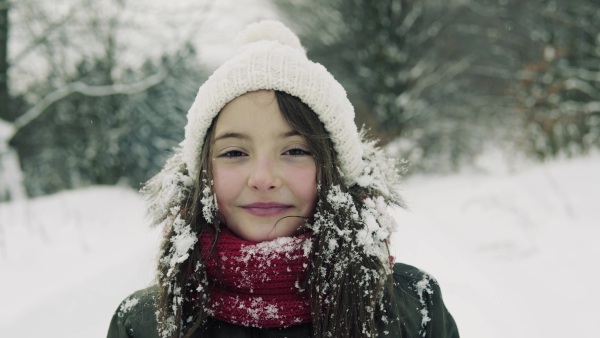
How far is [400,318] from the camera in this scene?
1492 millimetres

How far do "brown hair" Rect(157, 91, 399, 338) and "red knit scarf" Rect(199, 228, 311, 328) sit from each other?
4 cm

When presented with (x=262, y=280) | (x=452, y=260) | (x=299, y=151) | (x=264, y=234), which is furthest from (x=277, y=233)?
(x=452, y=260)

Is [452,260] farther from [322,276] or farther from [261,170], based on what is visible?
[261,170]

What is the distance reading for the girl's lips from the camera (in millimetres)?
1459

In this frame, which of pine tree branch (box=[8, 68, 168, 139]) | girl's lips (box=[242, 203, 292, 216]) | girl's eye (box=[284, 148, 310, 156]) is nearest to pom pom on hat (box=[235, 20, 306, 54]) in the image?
girl's eye (box=[284, 148, 310, 156])

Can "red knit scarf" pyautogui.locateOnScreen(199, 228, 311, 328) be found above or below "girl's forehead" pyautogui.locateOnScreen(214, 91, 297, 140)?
below

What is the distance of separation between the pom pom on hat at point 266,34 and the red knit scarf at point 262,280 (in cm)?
89

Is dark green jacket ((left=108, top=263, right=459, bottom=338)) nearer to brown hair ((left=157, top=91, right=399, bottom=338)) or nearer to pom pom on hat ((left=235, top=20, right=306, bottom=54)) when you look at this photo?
brown hair ((left=157, top=91, right=399, bottom=338))

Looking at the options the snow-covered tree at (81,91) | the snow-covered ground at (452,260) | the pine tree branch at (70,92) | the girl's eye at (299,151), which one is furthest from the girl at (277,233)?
the pine tree branch at (70,92)

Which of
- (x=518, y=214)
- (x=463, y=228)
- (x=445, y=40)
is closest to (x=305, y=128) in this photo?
(x=518, y=214)

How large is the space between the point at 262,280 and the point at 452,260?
109 inches

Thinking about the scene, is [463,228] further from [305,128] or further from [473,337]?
[305,128]

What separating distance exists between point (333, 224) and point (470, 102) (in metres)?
15.0

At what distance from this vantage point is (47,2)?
8.70 meters
